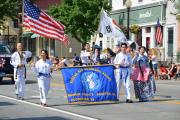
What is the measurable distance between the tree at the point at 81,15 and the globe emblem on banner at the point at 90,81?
29.7 meters

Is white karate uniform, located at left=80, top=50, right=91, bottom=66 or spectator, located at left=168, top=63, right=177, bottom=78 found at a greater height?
white karate uniform, located at left=80, top=50, right=91, bottom=66

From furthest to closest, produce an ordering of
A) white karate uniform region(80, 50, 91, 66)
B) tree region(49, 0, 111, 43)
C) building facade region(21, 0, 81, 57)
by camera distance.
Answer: building facade region(21, 0, 81, 57) < tree region(49, 0, 111, 43) < white karate uniform region(80, 50, 91, 66)

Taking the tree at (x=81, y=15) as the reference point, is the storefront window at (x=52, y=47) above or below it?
below

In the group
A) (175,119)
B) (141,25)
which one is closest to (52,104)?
(175,119)

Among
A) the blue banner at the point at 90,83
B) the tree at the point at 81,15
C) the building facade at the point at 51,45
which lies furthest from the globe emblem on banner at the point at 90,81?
the building facade at the point at 51,45

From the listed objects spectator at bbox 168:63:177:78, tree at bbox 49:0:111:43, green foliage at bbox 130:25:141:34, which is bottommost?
spectator at bbox 168:63:177:78

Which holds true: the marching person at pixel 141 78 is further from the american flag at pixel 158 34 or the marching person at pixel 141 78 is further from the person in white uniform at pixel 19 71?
the american flag at pixel 158 34

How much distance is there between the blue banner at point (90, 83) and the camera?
618 inches

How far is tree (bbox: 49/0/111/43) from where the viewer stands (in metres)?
45.8

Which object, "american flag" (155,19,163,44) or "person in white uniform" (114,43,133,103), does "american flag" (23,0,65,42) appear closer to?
"person in white uniform" (114,43,133,103)

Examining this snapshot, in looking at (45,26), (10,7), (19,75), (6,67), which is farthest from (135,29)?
(19,75)

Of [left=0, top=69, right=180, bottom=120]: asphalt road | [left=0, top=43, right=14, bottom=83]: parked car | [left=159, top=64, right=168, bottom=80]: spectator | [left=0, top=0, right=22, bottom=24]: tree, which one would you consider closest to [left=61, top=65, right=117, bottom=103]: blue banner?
[left=0, top=69, right=180, bottom=120]: asphalt road

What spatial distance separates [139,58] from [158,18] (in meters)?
23.4

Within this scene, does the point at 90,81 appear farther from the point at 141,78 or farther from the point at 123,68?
the point at 141,78
